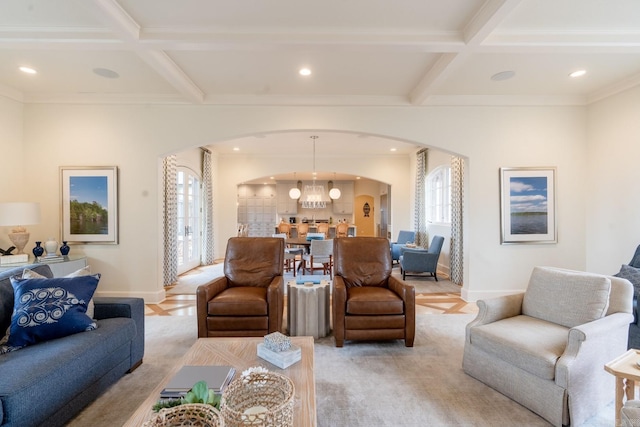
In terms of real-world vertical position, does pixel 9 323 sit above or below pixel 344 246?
below

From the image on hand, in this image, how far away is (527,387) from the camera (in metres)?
2.07

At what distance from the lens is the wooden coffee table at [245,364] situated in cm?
140

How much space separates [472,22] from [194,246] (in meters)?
6.91

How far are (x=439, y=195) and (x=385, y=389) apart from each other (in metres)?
5.77

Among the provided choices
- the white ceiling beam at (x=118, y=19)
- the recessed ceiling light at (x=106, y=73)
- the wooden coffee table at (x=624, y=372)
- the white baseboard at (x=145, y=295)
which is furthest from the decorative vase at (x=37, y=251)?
the wooden coffee table at (x=624, y=372)

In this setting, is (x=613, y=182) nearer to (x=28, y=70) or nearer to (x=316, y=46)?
(x=316, y=46)

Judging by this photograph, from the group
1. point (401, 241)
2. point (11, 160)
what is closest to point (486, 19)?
point (401, 241)

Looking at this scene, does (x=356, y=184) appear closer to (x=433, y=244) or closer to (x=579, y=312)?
(x=433, y=244)

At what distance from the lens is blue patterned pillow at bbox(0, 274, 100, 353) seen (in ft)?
6.49

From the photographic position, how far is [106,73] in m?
3.70

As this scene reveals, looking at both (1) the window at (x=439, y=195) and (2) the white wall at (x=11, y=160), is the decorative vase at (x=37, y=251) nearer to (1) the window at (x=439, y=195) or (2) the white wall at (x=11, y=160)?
(2) the white wall at (x=11, y=160)

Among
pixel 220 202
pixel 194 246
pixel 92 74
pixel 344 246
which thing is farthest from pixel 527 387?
pixel 220 202

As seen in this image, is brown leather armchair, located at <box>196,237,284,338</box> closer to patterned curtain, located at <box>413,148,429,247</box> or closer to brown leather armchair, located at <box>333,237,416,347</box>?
brown leather armchair, located at <box>333,237,416,347</box>

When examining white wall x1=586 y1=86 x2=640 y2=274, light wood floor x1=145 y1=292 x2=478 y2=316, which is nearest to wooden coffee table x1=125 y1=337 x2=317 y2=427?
light wood floor x1=145 y1=292 x2=478 y2=316
